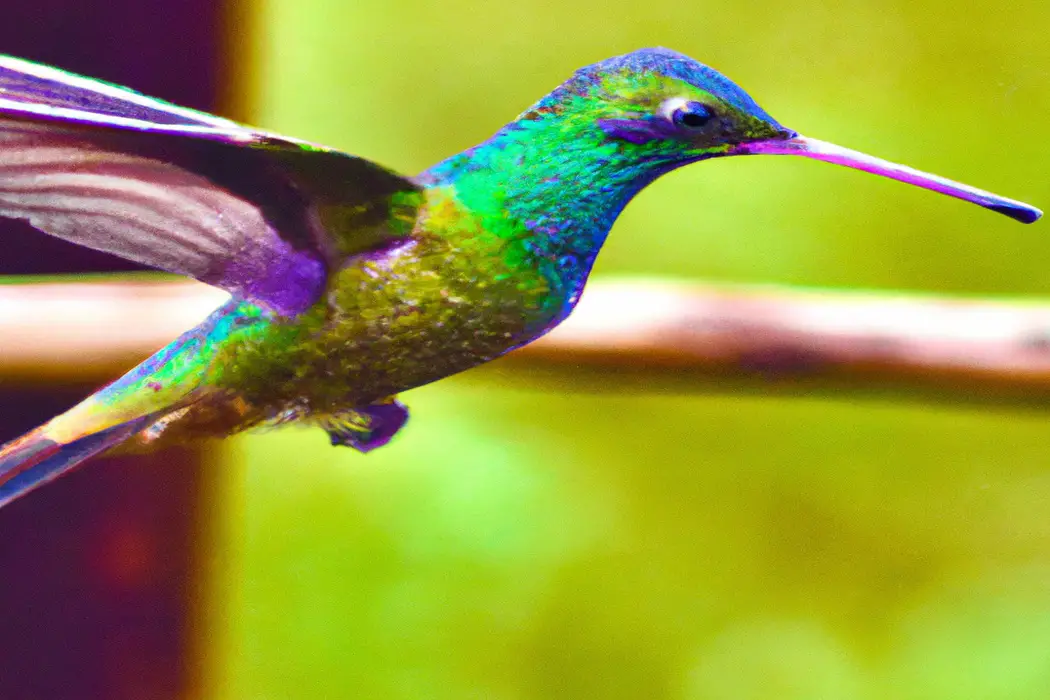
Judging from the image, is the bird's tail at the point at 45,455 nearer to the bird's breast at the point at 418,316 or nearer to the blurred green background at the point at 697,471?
the bird's breast at the point at 418,316

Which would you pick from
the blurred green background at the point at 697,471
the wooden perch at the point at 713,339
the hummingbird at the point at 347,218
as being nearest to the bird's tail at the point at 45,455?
the hummingbird at the point at 347,218

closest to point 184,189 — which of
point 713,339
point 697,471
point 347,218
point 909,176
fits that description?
point 347,218

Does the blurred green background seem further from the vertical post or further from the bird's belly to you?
the bird's belly

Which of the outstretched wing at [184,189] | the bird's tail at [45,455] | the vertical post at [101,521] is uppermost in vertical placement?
the vertical post at [101,521]

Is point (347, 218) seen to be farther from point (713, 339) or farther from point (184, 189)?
point (713, 339)

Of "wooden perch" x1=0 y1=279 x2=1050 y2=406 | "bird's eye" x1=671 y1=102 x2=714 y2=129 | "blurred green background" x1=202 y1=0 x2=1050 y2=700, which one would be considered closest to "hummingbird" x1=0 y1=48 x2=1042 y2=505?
"bird's eye" x1=671 y1=102 x2=714 y2=129

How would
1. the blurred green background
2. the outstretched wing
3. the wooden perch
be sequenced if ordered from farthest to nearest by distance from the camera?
the blurred green background
the wooden perch
the outstretched wing

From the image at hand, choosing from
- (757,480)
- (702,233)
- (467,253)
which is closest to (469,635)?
(757,480)
